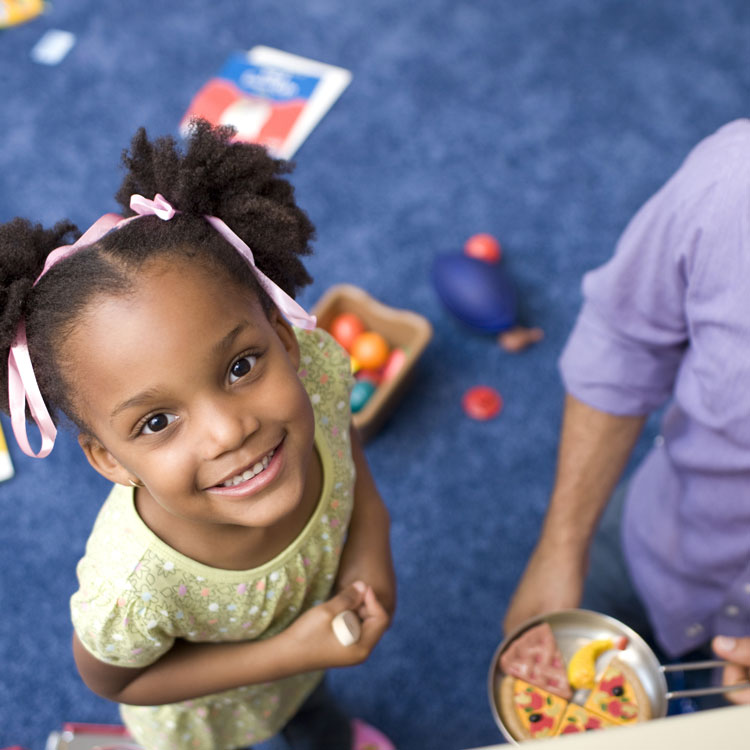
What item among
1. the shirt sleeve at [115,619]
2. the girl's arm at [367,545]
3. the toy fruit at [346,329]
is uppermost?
the shirt sleeve at [115,619]

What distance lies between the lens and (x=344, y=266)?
6.07ft

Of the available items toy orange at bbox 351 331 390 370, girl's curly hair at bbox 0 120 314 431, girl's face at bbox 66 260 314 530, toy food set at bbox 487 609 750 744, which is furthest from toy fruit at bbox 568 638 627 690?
toy orange at bbox 351 331 390 370

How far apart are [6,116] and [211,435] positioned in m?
1.88

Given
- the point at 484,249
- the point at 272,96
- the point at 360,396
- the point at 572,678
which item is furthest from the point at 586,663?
the point at 272,96

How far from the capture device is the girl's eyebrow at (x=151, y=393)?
0.61 m

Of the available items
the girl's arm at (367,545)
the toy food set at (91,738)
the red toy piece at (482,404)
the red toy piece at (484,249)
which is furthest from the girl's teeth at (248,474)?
the red toy piece at (484,249)

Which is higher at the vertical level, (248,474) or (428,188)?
(248,474)

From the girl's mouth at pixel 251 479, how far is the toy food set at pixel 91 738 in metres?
0.76

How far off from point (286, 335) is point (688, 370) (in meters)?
0.44

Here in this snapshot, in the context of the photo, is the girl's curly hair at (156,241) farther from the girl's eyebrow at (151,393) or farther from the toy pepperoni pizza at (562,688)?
the toy pepperoni pizza at (562,688)

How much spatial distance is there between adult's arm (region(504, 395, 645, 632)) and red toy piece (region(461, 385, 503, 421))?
61cm

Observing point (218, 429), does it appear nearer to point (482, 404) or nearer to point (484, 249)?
point (482, 404)

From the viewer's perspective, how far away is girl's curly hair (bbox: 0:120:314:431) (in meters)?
0.62

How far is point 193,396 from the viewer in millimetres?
617
